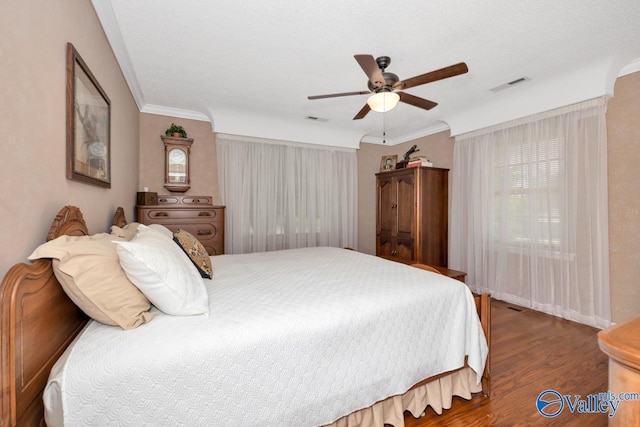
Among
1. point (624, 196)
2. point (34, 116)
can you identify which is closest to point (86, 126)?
point (34, 116)

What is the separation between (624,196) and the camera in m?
2.69

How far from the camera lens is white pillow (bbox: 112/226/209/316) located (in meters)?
1.15

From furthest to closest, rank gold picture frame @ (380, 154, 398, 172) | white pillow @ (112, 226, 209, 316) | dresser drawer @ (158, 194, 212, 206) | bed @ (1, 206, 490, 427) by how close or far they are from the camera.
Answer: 1. gold picture frame @ (380, 154, 398, 172)
2. dresser drawer @ (158, 194, 212, 206)
3. white pillow @ (112, 226, 209, 316)
4. bed @ (1, 206, 490, 427)

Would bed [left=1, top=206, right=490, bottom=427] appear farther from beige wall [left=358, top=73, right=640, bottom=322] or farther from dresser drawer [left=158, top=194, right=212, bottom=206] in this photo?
beige wall [left=358, top=73, right=640, bottom=322]

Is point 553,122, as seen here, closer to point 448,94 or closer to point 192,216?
point 448,94

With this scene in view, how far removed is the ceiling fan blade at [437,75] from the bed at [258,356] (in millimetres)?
1428

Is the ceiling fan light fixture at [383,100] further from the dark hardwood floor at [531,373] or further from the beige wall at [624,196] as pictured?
the beige wall at [624,196]

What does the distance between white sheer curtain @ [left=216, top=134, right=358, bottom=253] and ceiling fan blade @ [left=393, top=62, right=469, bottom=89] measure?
2.58 metres

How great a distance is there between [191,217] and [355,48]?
8.35ft

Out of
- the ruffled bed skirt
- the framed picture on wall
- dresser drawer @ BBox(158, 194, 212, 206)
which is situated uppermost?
the framed picture on wall

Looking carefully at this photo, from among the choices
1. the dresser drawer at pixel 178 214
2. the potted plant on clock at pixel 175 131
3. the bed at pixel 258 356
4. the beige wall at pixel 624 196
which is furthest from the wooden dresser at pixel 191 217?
the beige wall at pixel 624 196

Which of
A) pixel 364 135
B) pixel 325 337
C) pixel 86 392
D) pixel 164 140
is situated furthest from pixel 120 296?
pixel 364 135
